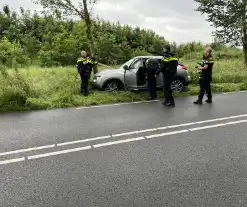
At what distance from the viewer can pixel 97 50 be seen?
988 inches

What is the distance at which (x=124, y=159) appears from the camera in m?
4.95

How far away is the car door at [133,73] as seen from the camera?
10.8 meters

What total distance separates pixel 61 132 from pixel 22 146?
1.07 m

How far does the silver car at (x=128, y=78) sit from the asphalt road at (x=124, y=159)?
8.61 feet

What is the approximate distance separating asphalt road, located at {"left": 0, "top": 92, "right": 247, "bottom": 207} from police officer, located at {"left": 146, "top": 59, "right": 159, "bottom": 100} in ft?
6.63

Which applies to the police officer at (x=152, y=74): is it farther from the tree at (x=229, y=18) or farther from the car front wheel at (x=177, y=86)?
the tree at (x=229, y=18)

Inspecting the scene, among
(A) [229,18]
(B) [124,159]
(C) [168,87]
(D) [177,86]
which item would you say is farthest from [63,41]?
(B) [124,159]

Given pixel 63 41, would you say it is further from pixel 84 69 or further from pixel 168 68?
pixel 168 68

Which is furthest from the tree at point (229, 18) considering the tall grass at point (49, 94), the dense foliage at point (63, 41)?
the tall grass at point (49, 94)

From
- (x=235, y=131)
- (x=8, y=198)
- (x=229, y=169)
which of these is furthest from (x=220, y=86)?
(x=8, y=198)

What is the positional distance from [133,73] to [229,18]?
1311 cm

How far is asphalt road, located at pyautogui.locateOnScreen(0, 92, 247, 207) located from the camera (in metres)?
A: 3.76

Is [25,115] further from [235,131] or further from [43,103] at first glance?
[235,131]

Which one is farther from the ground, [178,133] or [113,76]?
[113,76]
